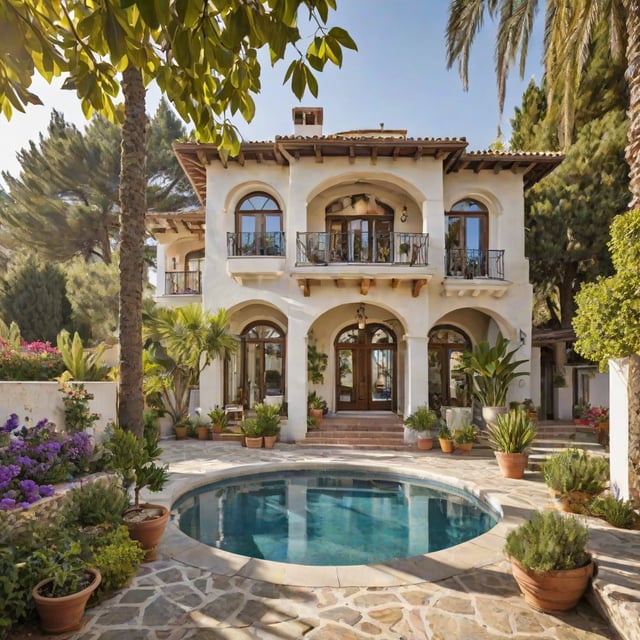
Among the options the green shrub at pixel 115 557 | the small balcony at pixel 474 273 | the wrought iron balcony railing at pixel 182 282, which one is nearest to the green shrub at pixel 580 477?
the green shrub at pixel 115 557

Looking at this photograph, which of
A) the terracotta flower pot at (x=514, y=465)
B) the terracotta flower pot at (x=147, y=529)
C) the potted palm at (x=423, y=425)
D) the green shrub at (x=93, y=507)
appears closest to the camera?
the green shrub at (x=93, y=507)

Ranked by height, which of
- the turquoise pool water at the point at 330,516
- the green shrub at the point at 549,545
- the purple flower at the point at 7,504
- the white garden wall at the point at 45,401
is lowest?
the turquoise pool water at the point at 330,516

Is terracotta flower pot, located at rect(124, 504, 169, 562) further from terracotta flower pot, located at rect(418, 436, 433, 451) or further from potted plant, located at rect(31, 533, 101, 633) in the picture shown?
terracotta flower pot, located at rect(418, 436, 433, 451)

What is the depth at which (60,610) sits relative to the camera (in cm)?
402

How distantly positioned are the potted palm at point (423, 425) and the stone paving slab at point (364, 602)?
6.72 metres

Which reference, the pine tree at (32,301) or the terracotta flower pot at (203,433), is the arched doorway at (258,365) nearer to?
the terracotta flower pot at (203,433)

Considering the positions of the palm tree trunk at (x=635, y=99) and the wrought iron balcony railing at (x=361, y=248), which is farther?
the wrought iron balcony railing at (x=361, y=248)

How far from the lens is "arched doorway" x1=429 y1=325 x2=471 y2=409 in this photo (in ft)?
54.8

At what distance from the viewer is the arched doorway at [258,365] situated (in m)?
16.7

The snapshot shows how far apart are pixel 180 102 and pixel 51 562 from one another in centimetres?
457

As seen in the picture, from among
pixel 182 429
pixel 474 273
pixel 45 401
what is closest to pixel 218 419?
pixel 182 429

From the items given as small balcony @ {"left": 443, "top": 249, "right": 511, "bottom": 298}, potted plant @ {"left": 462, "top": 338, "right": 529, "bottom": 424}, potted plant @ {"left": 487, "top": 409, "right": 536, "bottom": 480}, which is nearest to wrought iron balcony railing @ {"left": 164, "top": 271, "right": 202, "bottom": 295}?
small balcony @ {"left": 443, "top": 249, "right": 511, "bottom": 298}

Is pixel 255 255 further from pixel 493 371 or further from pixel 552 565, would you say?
pixel 552 565

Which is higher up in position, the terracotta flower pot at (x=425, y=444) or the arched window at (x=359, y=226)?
the arched window at (x=359, y=226)
